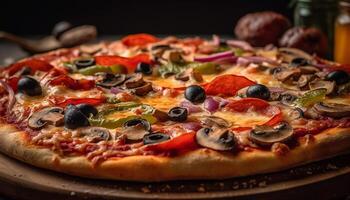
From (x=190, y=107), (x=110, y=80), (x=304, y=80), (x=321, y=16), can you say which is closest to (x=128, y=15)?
(x=321, y=16)

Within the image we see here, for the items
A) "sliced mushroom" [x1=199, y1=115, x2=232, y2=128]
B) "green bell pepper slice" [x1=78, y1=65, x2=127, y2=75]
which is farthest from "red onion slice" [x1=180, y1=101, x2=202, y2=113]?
"green bell pepper slice" [x1=78, y1=65, x2=127, y2=75]

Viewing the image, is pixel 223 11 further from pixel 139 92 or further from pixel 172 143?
pixel 172 143

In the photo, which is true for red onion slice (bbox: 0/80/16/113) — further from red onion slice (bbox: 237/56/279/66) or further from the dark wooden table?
red onion slice (bbox: 237/56/279/66)

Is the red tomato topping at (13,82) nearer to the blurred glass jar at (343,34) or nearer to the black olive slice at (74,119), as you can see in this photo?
the black olive slice at (74,119)

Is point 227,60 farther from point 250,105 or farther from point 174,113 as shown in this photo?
point 174,113

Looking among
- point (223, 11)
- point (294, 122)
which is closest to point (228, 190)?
point (294, 122)
